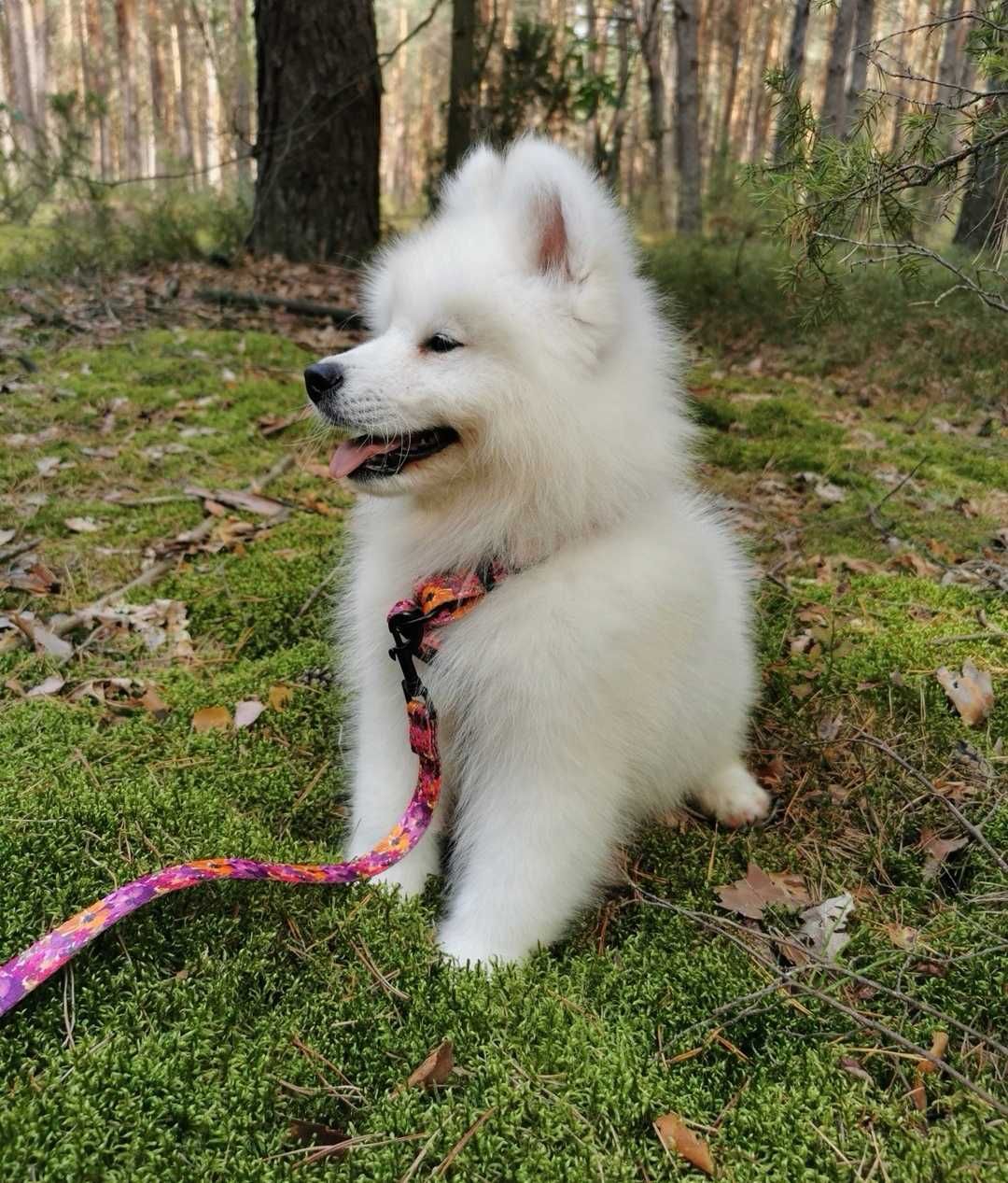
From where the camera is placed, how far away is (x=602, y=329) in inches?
77.2

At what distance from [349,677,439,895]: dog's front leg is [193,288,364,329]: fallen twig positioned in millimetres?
4969

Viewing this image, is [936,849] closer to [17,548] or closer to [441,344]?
[441,344]

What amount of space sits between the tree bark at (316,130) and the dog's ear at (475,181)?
4.68 m

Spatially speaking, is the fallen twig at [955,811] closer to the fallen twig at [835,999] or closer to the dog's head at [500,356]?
the fallen twig at [835,999]

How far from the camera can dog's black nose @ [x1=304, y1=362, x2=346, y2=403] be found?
193 cm

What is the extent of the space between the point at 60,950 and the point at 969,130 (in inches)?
101

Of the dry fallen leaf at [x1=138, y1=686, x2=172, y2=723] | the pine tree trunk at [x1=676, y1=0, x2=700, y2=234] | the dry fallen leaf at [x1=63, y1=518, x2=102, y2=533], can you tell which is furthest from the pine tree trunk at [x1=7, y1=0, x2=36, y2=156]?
the dry fallen leaf at [x1=138, y1=686, x2=172, y2=723]

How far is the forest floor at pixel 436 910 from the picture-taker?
4.70 ft

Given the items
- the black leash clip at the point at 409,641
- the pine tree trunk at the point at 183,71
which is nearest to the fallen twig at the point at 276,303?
the black leash clip at the point at 409,641

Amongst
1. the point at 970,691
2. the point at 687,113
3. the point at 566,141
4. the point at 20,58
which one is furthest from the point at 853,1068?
the point at 20,58

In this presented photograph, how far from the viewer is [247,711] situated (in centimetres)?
269

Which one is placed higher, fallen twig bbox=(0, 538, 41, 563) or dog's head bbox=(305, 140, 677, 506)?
dog's head bbox=(305, 140, 677, 506)

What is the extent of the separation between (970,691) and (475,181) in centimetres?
203

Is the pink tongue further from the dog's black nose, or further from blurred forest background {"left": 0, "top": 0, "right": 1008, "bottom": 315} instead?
blurred forest background {"left": 0, "top": 0, "right": 1008, "bottom": 315}
